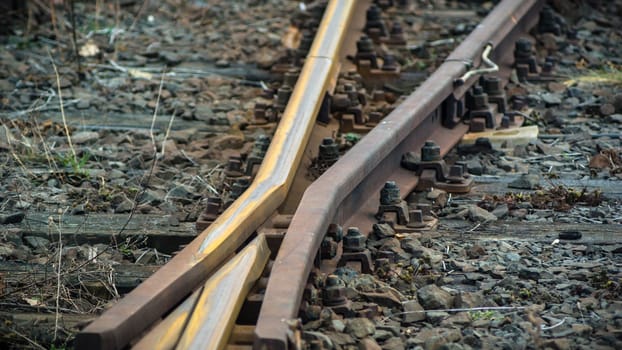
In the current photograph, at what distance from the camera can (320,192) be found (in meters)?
4.38

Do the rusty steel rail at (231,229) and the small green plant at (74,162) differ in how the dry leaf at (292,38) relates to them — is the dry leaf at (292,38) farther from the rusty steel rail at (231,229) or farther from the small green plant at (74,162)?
the small green plant at (74,162)

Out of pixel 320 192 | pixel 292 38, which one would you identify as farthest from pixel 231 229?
pixel 292 38

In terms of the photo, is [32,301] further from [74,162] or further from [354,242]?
[74,162]

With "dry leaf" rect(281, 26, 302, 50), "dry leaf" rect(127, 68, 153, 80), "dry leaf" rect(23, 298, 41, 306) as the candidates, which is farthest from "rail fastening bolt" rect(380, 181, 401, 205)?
"dry leaf" rect(281, 26, 302, 50)

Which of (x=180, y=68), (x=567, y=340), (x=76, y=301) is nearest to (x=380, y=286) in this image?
(x=567, y=340)

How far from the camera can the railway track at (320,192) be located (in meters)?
3.59

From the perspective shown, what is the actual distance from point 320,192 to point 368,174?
586 millimetres

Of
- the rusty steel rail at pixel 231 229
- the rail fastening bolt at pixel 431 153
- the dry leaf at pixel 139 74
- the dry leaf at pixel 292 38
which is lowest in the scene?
the rusty steel rail at pixel 231 229

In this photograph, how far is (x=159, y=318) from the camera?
368cm

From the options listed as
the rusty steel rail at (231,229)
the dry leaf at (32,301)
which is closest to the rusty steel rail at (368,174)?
the rusty steel rail at (231,229)

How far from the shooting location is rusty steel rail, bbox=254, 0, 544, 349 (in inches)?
140

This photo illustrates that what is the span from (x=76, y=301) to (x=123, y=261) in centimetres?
45

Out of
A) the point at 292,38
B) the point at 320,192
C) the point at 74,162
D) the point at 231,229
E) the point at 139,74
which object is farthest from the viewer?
the point at 292,38

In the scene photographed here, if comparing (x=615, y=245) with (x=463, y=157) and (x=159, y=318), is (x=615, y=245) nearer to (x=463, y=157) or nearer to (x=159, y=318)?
(x=463, y=157)
